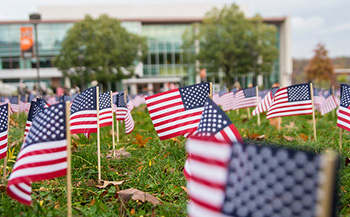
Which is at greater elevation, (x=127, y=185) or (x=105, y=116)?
(x=105, y=116)

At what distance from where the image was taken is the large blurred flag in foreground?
176 centimetres

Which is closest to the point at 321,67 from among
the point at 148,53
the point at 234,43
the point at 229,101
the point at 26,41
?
the point at 234,43

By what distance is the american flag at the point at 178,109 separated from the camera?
176 inches

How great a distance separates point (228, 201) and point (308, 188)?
47 cm

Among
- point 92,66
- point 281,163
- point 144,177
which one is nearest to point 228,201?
point 281,163

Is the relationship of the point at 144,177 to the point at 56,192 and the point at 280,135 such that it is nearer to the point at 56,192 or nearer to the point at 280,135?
the point at 56,192

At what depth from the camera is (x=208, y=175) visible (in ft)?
6.83

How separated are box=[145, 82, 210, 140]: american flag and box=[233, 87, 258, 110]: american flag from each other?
17.3ft

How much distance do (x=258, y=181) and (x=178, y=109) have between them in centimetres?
261

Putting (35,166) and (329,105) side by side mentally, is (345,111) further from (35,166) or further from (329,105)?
(35,166)

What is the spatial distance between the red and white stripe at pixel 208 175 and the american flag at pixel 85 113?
8.48 feet

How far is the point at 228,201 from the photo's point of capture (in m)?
2.01

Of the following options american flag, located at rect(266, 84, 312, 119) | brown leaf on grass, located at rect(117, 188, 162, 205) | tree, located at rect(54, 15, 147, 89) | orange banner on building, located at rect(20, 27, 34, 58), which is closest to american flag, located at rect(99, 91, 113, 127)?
brown leaf on grass, located at rect(117, 188, 162, 205)

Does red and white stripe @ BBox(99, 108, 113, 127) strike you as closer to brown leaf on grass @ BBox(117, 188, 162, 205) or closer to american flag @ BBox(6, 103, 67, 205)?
brown leaf on grass @ BBox(117, 188, 162, 205)
